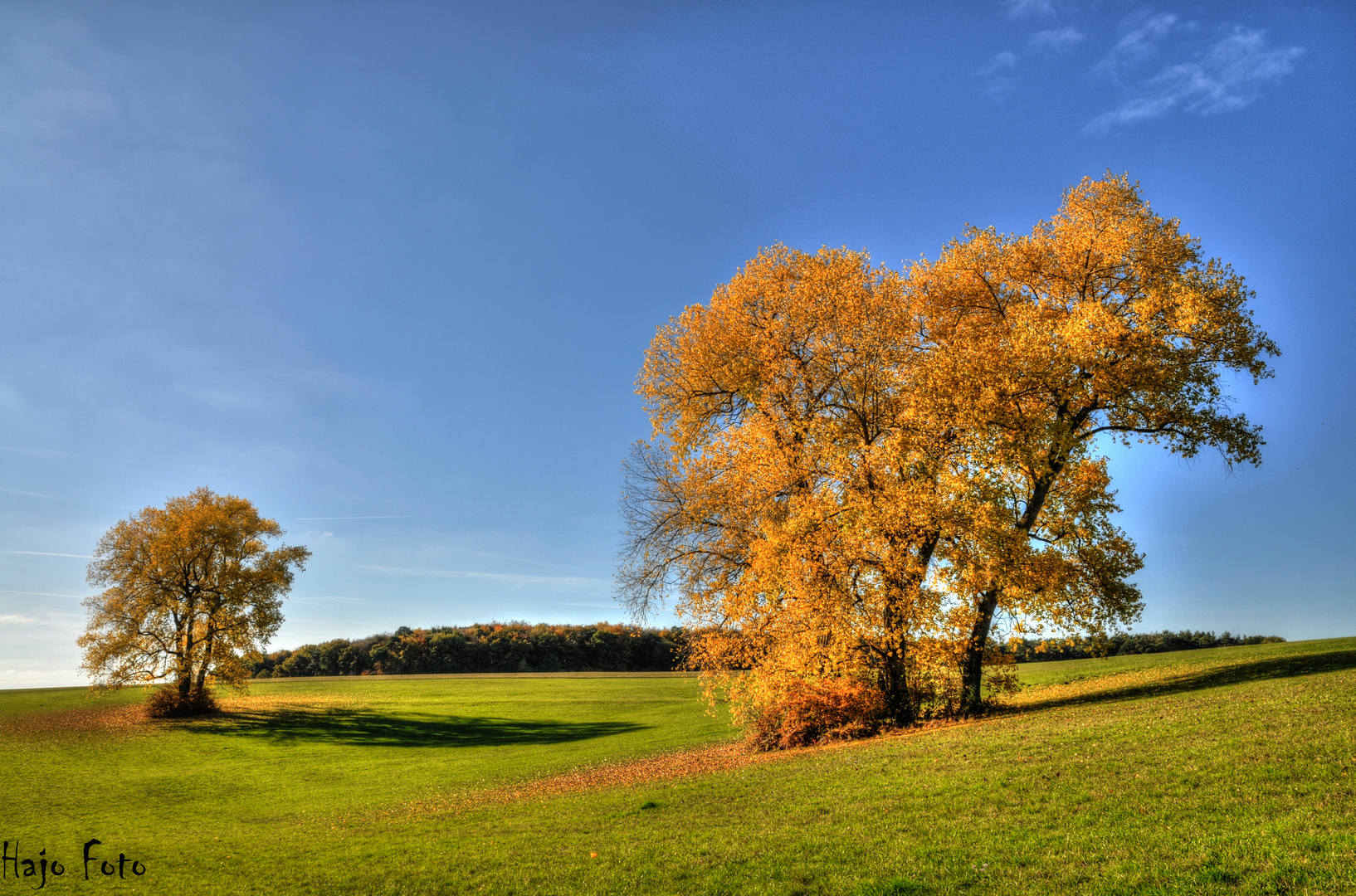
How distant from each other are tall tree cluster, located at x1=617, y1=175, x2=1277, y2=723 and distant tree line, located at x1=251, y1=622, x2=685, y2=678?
51.8m

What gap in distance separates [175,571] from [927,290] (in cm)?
4666

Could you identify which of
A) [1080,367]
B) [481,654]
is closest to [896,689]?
[1080,367]

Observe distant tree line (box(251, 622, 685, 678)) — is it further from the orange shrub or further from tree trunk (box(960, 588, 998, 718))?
tree trunk (box(960, 588, 998, 718))

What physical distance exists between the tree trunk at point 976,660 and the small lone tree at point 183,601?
41916mm

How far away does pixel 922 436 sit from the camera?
75.5ft

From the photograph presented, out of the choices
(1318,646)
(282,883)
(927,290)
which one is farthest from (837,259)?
(1318,646)

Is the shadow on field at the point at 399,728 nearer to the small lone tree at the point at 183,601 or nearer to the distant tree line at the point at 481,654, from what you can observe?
the small lone tree at the point at 183,601

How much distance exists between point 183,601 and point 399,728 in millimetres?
16610

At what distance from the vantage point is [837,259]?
25531 mm

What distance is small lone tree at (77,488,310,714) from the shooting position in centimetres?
4241

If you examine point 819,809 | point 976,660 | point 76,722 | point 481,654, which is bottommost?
point 481,654

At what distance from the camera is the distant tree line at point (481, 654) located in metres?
75.5

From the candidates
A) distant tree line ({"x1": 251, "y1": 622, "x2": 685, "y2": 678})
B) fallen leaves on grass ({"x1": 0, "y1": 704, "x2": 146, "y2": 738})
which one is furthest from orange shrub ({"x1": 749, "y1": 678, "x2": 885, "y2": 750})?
distant tree line ({"x1": 251, "y1": 622, "x2": 685, "y2": 678})

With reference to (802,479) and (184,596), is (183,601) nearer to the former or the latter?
(184,596)
